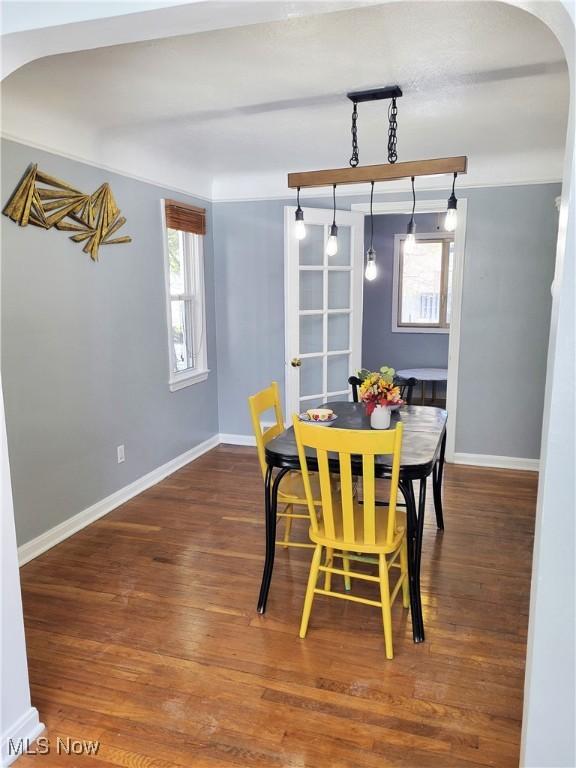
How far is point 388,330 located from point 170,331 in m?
3.82

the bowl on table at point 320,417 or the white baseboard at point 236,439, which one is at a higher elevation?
the bowl on table at point 320,417

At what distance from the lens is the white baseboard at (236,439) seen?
207 inches

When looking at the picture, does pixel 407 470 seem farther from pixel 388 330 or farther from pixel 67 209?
pixel 388 330

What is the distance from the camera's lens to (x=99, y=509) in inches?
143

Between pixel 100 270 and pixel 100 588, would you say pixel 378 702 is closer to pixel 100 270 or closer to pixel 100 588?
pixel 100 588

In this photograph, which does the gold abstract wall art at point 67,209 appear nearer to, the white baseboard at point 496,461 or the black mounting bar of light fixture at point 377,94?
the black mounting bar of light fixture at point 377,94

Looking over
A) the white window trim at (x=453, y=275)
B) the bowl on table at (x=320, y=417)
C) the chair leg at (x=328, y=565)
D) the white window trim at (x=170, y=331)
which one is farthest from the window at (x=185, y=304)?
the chair leg at (x=328, y=565)

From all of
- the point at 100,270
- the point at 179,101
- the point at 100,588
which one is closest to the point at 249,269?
the point at 100,270

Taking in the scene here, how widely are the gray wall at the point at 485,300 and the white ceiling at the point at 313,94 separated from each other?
0.32 m

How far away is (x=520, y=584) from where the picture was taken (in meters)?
2.78

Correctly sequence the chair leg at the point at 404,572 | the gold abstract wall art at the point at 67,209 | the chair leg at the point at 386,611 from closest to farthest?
the chair leg at the point at 386,611, the chair leg at the point at 404,572, the gold abstract wall art at the point at 67,209

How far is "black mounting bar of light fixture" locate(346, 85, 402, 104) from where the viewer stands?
267 centimetres

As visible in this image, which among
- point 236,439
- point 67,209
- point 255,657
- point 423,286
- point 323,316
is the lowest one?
point 255,657

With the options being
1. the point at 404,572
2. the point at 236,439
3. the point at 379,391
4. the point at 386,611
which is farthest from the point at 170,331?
the point at 386,611
